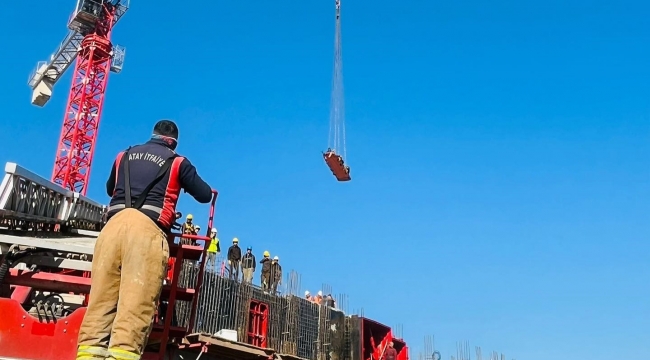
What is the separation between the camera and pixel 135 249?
3.89 m

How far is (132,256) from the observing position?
12.7 ft

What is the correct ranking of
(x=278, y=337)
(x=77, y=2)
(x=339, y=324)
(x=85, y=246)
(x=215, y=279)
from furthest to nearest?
(x=77, y=2)
(x=339, y=324)
(x=278, y=337)
(x=215, y=279)
(x=85, y=246)

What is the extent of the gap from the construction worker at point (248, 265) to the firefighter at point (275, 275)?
0.60m

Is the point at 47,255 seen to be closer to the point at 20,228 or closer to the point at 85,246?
the point at 85,246

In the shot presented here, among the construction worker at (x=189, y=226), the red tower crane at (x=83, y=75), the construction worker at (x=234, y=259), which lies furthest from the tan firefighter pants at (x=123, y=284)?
the red tower crane at (x=83, y=75)

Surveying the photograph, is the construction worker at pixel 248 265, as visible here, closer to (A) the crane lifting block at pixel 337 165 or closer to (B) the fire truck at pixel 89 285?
(B) the fire truck at pixel 89 285

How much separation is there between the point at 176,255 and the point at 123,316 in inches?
60.7

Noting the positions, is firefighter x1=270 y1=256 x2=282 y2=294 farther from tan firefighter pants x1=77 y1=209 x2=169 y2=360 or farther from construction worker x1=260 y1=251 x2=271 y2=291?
tan firefighter pants x1=77 y1=209 x2=169 y2=360

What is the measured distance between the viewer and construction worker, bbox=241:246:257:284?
18.8 meters

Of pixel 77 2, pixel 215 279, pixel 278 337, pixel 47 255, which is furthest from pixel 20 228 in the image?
pixel 77 2

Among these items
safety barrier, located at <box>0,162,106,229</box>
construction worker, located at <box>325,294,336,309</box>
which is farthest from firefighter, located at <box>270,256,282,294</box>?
safety barrier, located at <box>0,162,106,229</box>

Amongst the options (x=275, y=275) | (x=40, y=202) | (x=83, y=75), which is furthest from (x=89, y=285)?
(x=83, y=75)

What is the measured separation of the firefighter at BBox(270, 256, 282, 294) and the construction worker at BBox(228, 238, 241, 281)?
1313mm

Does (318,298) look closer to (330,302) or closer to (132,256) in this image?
(330,302)
